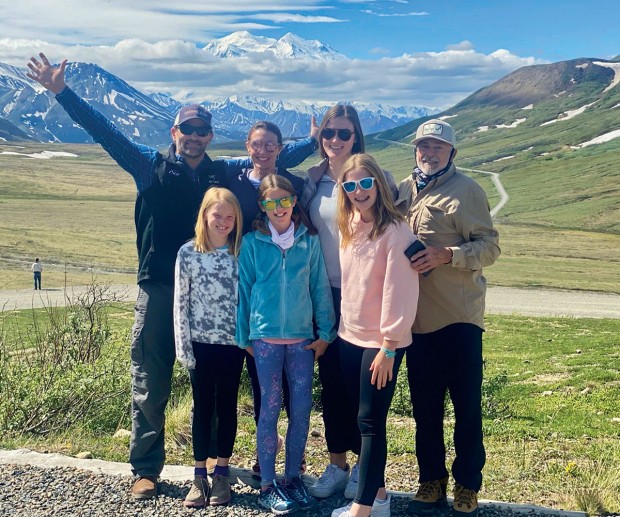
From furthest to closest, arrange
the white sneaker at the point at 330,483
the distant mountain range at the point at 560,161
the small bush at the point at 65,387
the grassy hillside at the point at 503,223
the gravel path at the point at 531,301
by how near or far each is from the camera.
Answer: the distant mountain range at the point at 560,161 → the grassy hillside at the point at 503,223 → the gravel path at the point at 531,301 → the small bush at the point at 65,387 → the white sneaker at the point at 330,483

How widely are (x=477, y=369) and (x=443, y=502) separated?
43.6 inches

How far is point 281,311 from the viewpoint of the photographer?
504 centimetres

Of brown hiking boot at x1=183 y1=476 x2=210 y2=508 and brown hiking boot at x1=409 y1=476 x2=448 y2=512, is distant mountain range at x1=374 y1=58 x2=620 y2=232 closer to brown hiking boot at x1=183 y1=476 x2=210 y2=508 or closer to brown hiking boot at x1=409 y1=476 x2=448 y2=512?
brown hiking boot at x1=409 y1=476 x2=448 y2=512

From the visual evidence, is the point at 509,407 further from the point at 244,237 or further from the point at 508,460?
the point at 244,237

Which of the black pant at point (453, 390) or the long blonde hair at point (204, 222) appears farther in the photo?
the long blonde hair at point (204, 222)

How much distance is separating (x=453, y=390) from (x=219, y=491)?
1.95 meters

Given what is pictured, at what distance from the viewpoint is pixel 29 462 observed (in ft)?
19.1

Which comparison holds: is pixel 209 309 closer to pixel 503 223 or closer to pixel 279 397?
pixel 279 397

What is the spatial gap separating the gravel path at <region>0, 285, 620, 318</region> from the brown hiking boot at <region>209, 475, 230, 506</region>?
16988 mm

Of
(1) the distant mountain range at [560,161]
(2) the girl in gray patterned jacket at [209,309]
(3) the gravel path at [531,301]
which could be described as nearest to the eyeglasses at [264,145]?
(2) the girl in gray patterned jacket at [209,309]

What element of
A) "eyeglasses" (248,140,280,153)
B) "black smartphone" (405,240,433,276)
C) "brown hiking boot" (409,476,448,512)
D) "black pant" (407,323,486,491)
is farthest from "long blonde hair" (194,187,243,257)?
"brown hiking boot" (409,476,448,512)

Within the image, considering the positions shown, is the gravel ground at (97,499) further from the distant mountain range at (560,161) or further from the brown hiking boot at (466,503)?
the distant mountain range at (560,161)

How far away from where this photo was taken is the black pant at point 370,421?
4.69 metres

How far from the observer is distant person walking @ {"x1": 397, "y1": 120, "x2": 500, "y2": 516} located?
4.79 metres
